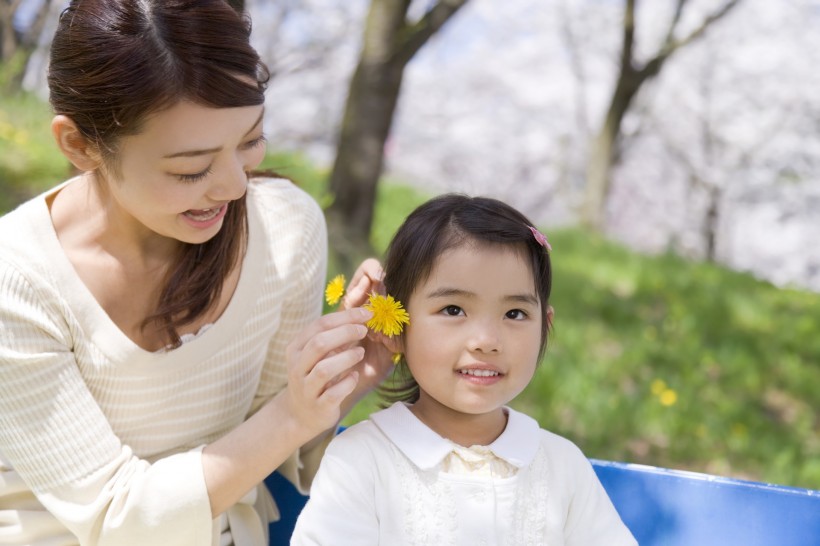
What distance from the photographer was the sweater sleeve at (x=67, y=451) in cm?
151

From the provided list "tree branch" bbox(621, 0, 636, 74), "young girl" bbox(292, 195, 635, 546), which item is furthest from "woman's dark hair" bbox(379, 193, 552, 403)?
"tree branch" bbox(621, 0, 636, 74)

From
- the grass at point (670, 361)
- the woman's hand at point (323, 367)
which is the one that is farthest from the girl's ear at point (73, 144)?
the grass at point (670, 361)

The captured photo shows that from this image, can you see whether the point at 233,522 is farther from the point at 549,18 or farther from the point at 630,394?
the point at 549,18

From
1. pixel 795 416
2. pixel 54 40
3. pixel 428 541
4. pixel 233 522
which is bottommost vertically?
pixel 795 416

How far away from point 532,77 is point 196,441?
12.2 metres

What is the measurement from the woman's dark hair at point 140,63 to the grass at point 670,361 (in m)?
1.58

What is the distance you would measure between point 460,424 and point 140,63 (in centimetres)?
80

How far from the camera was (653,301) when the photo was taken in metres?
4.86

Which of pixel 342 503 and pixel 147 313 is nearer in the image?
pixel 342 503

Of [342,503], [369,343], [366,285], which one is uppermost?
[366,285]

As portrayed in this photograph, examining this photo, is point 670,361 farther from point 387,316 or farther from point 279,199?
point 387,316

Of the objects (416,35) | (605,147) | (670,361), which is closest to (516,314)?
(416,35)

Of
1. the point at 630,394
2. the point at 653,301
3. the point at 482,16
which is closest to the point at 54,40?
the point at 630,394

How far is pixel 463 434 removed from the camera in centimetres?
161
